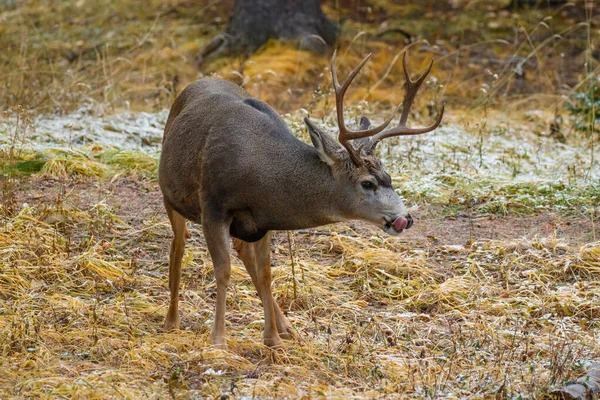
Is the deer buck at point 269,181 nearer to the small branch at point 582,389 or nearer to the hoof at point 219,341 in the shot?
the hoof at point 219,341

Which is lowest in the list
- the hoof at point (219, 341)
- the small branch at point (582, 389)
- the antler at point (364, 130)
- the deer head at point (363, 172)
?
the hoof at point (219, 341)

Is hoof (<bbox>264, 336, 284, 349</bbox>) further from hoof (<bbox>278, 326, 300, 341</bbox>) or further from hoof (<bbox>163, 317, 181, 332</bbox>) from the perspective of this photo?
hoof (<bbox>163, 317, 181, 332</bbox>)

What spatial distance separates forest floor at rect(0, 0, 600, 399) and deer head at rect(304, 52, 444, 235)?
74 cm

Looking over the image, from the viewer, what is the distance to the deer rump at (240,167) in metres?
5.34

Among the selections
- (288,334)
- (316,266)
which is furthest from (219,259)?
(316,266)

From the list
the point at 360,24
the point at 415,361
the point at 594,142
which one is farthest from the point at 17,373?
the point at 360,24

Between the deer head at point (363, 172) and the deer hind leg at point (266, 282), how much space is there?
28.3 inches

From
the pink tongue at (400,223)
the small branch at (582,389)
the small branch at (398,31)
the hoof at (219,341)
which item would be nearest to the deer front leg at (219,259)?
the hoof at (219,341)

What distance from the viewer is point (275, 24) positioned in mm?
13477

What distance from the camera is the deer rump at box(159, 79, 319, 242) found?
5.34 m

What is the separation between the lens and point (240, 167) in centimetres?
536

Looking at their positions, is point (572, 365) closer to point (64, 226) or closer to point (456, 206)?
point (456, 206)

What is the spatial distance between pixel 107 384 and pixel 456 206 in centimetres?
464

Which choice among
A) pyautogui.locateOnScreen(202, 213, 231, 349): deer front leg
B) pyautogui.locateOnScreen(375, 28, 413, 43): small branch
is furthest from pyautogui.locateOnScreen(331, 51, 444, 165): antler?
pyautogui.locateOnScreen(375, 28, 413, 43): small branch
